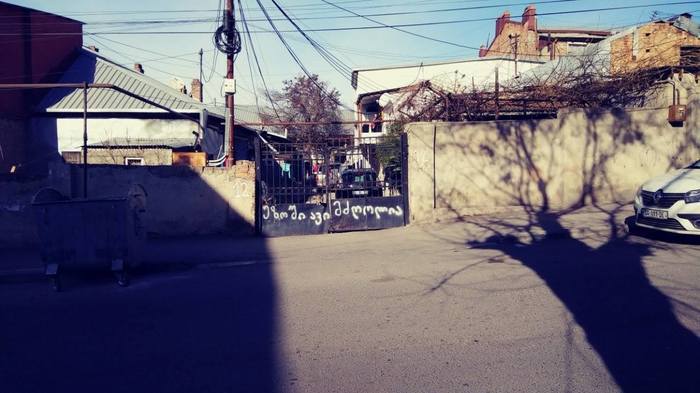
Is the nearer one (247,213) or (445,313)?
(445,313)

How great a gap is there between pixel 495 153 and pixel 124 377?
32.7 feet

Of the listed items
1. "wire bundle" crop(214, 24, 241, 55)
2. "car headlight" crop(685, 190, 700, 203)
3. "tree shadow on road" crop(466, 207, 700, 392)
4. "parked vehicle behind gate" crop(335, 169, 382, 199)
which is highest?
"wire bundle" crop(214, 24, 241, 55)

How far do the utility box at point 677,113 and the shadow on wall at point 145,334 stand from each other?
9.57 metres

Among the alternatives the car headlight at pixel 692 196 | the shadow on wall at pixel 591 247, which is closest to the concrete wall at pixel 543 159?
the shadow on wall at pixel 591 247

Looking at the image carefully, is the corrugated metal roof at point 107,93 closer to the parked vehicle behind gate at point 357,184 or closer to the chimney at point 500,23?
the parked vehicle behind gate at point 357,184

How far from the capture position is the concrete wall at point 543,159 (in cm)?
1240

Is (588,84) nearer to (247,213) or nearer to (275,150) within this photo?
(275,150)

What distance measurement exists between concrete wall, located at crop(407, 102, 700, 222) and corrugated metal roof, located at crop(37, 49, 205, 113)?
36.4 ft

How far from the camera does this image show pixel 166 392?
3943 mm

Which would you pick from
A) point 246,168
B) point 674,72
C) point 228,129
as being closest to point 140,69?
point 228,129

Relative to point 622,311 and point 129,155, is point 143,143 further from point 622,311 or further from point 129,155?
point 622,311

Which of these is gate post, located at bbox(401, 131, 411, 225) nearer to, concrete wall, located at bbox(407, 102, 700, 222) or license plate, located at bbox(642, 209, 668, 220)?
concrete wall, located at bbox(407, 102, 700, 222)

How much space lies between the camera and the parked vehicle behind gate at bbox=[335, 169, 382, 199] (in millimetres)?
12234

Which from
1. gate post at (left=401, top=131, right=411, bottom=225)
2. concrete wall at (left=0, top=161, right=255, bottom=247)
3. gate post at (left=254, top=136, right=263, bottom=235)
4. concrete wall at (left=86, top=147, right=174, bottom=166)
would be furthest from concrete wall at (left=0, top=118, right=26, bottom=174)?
gate post at (left=401, top=131, right=411, bottom=225)
